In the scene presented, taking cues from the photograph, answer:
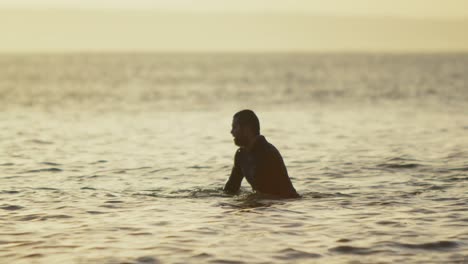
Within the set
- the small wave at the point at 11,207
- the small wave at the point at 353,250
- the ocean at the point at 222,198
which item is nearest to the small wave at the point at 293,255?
the ocean at the point at 222,198

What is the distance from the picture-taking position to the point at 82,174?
16.9 m

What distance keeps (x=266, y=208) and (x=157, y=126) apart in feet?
66.4

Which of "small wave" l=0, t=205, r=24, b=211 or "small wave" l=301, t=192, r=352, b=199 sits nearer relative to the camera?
"small wave" l=0, t=205, r=24, b=211

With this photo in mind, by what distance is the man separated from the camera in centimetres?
1166

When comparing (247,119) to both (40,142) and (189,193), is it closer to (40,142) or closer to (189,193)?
(189,193)

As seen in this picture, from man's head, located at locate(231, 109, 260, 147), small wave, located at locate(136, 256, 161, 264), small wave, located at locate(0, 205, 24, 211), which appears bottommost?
small wave, located at locate(136, 256, 161, 264)

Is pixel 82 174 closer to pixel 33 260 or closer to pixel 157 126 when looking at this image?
pixel 33 260

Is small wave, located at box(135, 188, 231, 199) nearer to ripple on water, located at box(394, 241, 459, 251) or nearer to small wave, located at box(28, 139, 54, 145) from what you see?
ripple on water, located at box(394, 241, 459, 251)

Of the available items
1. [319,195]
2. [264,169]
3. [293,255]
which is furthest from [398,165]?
[293,255]

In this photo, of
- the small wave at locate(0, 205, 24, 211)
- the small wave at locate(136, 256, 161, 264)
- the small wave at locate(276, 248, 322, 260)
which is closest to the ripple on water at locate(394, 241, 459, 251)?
the small wave at locate(276, 248, 322, 260)

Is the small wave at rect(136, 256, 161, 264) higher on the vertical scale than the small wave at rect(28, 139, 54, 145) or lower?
lower

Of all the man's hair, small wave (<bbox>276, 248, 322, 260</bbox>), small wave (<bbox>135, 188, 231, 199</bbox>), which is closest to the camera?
small wave (<bbox>276, 248, 322, 260</bbox>)

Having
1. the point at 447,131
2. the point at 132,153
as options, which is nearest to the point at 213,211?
the point at 132,153

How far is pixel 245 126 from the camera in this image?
11.7 m
